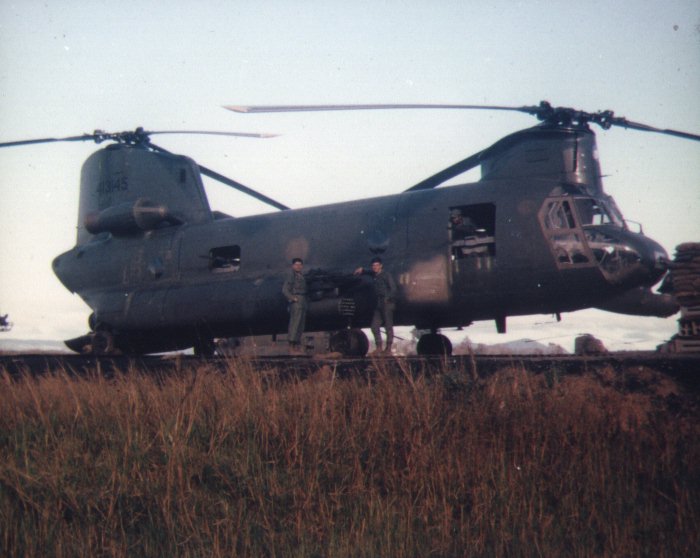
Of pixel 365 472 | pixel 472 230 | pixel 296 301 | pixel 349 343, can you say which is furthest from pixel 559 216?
pixel 365 472

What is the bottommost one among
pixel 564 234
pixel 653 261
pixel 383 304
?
pixel 383 304

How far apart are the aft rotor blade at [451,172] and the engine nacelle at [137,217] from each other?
6542mm

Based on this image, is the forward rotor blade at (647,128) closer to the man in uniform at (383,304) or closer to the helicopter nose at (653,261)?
the helicopter nose at (653,261)

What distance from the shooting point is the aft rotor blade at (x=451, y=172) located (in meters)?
15.4

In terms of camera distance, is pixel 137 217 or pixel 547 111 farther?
pixel 137 217

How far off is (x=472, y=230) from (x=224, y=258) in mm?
6071

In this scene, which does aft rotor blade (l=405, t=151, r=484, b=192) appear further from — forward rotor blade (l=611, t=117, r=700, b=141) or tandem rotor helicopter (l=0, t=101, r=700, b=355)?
forward rotor blade (l=611, t=117, r=700, b=141)

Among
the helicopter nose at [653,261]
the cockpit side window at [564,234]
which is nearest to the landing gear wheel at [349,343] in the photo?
the cockpit side window at [564,234]

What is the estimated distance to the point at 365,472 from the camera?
268 inches

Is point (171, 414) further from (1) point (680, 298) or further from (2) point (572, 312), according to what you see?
(1) point (680, 298)

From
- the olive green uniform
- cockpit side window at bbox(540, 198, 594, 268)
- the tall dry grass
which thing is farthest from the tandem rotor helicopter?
the tall dry grass

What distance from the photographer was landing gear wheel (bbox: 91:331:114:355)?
18.4 metres

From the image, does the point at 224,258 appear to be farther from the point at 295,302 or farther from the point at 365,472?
the point at 365,472

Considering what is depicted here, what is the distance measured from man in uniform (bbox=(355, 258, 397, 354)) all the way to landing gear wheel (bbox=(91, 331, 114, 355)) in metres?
7.37
